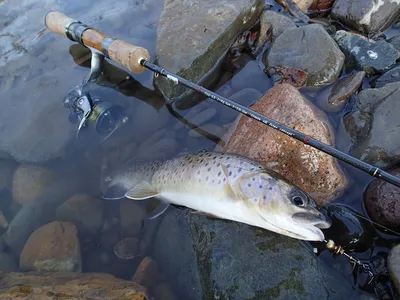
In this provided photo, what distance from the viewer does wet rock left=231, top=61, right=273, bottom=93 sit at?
16.6 feet

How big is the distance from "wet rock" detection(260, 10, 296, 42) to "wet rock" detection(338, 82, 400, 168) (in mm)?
1793

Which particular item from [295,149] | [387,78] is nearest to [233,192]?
[295,149]

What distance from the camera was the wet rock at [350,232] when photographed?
3.40 m

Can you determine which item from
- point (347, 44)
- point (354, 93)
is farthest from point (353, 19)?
point (354, 93)

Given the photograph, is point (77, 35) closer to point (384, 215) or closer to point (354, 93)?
point (354, 93)

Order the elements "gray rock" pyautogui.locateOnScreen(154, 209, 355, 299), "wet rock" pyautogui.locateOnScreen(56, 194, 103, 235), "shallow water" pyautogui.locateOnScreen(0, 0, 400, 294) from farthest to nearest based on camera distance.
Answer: "shallow water" pyautogui.locateOnScreen(0, 0, 400, 294)
"wet rock" pyautogui.locateOnScreen(56, 194, 103, 235)
"gray rock" pyautogui.locateOnScreen(154, 209, 355, 299)

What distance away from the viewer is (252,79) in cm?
519

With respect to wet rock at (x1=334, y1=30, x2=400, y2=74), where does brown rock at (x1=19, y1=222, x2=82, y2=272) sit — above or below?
below

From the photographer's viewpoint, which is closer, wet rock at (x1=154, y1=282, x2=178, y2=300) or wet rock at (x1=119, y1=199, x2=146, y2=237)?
wet rock at (x1=154, y1=282, x2=178, y2=300)

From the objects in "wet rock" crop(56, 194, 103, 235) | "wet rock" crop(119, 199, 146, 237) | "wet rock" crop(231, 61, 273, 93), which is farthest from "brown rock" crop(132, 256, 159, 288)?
"wet rock" crop(231, 61, 273, 93)

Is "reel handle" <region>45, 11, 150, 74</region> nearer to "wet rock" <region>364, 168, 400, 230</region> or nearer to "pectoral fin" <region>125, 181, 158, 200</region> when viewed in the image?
"pectoral fin" <region>125, 181, 158, 200</region>

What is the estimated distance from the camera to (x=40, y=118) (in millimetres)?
5227

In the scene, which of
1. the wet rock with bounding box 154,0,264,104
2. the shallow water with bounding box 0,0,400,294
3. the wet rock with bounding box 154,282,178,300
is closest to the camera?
the wet rock with bounding box 154,282,178,300

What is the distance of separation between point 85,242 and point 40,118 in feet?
7.10
